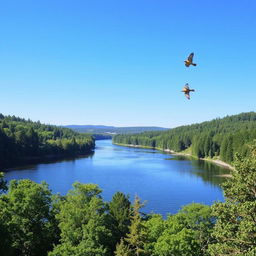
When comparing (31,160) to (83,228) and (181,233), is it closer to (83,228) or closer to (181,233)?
(83,228)

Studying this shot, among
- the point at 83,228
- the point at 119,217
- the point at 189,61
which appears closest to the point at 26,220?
the point at 83,228

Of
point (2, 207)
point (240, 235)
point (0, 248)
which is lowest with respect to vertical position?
point (0, 248)

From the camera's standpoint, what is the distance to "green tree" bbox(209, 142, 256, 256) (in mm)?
16328

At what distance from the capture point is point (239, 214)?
1702 cm

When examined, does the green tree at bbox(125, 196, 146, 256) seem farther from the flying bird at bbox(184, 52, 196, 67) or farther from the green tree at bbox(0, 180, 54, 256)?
the flying bird at bbox(184, 52, 196, 67)

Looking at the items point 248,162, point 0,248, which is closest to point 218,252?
point 248,162

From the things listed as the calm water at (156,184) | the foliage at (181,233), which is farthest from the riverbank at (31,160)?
the foliage at (181,233)

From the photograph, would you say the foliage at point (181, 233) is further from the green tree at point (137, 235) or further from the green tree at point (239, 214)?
the green tree at point (239, 214)

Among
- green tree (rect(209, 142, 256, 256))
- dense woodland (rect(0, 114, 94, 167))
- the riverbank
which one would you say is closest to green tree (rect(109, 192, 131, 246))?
green tree (rect(209, 142, 256, 256))

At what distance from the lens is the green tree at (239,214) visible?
53.6 feet

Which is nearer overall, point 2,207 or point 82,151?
point 2,207

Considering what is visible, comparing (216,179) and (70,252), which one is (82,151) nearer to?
(216,179)

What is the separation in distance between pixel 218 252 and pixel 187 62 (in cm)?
1120

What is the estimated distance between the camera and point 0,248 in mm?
25953
